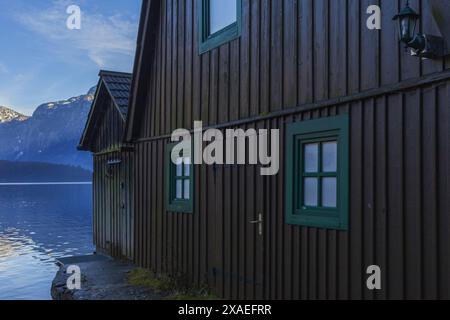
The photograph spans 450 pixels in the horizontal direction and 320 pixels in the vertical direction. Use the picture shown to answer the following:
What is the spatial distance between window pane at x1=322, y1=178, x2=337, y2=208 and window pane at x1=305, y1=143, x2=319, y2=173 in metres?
0.25

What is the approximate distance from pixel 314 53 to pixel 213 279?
4.32m

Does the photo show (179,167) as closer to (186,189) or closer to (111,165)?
(186,189)

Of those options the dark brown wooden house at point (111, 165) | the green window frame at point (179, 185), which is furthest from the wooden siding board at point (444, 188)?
the dark brown wooden house at point (111, 165)

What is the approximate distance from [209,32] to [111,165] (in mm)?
6705

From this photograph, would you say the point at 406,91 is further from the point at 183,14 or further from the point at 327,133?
the point at 183,14

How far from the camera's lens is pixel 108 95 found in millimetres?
14555

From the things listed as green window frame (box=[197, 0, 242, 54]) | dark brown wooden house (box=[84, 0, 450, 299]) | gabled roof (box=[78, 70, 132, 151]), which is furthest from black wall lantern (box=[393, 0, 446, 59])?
gabled roof (box=[78, 70, 132, 151])

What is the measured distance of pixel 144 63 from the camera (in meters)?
11.2

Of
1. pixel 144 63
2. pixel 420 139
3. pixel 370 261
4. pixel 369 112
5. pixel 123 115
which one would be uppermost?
pixel 144 63

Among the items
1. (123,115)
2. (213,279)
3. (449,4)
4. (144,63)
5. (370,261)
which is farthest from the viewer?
(123,115)

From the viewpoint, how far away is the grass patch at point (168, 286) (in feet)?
27.9

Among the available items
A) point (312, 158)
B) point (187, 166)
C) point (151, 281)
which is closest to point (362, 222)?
point (312, 158)

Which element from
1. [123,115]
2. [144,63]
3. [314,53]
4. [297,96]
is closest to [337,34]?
[314,53]

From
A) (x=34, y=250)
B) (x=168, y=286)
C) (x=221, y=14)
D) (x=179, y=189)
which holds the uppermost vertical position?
(x=221, y=14)
